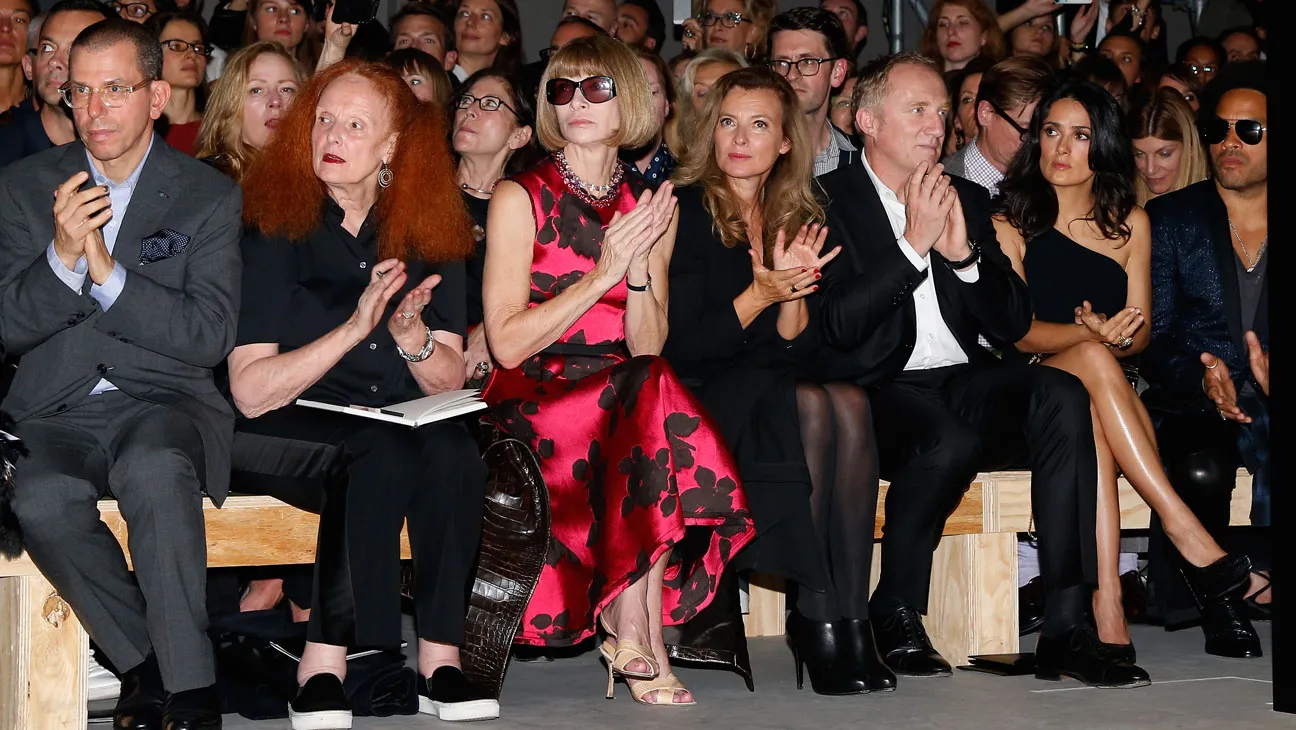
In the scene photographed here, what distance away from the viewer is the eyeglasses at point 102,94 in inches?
138

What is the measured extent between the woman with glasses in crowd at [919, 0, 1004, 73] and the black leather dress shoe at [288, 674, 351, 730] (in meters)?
3.96

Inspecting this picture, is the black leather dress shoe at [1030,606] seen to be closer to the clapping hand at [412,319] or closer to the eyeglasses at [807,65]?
the eyeglasses at [807,65]

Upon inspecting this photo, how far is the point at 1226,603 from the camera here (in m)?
4.31

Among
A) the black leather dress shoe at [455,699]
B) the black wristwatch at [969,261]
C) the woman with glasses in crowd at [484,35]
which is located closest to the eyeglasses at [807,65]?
the woman with glasses in crowd at [484,35]

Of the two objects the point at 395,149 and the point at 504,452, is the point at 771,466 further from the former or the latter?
the point at 395,149

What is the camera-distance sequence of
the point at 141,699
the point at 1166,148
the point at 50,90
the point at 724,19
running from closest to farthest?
the point at 141,699 → the point at 50,90 → the point at 1166,148 → the point at 724,19

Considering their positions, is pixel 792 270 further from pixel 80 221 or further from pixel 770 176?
pixel 80 221

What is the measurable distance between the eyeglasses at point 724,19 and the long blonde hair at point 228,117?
2.39m

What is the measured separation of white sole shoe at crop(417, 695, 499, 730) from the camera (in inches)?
135

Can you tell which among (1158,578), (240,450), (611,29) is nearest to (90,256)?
(240,450)

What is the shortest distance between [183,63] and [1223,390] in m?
3.31

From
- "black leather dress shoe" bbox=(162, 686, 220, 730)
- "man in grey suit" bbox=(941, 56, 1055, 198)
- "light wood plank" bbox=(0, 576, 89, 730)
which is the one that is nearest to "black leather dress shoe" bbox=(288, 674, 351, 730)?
"black leather dress shoe" bbox=(162, 686, 220, 730)

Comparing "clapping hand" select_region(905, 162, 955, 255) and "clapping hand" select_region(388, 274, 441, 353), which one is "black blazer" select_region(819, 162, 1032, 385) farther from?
"clapping hand" select_region(388, 274, 441, 353)

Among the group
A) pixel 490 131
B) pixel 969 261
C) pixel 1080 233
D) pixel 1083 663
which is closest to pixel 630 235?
pixel 969 261
